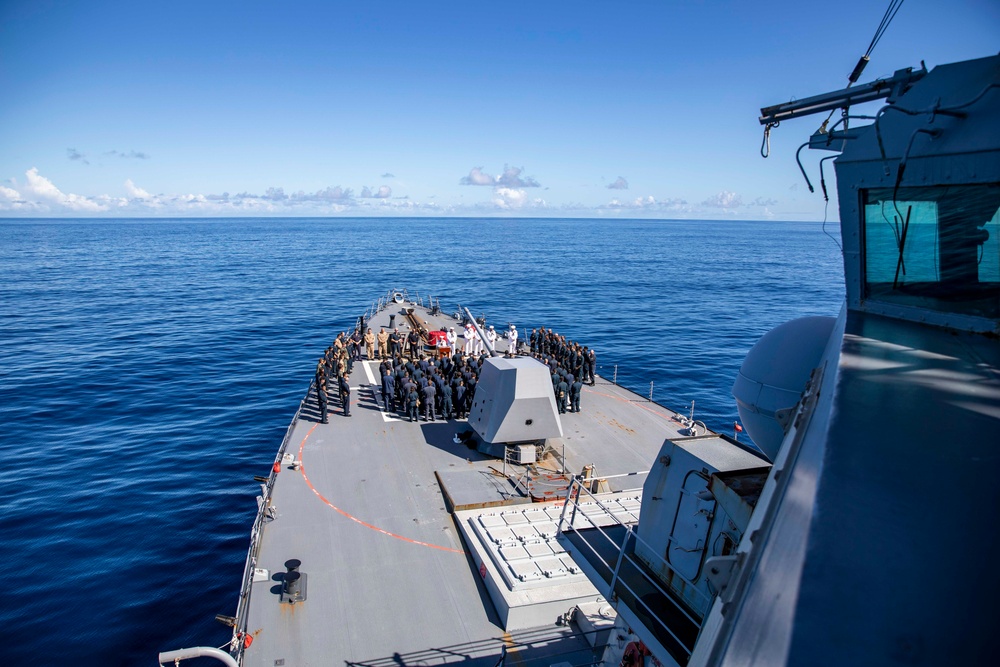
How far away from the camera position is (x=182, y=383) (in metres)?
31.0

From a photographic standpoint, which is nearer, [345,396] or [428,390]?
[428,390]

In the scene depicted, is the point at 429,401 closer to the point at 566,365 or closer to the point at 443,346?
the point at 566,365

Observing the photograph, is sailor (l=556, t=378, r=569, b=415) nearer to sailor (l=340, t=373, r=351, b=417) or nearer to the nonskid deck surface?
the nonskid deck surface

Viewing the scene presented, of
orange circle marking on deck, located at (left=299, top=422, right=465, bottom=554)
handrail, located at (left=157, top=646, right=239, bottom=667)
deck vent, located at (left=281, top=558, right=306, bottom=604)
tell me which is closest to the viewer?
handrail, located at (left=157, top=646, right=239, bottom=667)

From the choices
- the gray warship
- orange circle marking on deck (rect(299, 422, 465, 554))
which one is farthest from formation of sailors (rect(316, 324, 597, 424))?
orange circle marking on deck (rect(299, 422, 465, 554))

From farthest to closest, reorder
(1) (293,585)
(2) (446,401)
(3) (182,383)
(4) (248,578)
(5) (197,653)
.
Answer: (3) (182,383) → (2) (446,401) → (4) (248,578) → (1) (293,585) → (5) (197,653)

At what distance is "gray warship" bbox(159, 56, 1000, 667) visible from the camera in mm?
2076

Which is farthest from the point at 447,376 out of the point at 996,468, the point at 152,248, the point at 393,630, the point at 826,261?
the point at 152,248

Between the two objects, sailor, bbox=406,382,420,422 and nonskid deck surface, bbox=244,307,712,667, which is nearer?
nonskid deck surface, bbox=244,307,712,667

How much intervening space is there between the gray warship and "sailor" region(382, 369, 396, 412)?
7.72ft

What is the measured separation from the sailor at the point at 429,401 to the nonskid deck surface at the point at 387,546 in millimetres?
271

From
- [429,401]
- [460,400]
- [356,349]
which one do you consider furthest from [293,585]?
[356,349]

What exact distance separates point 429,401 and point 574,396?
424cm

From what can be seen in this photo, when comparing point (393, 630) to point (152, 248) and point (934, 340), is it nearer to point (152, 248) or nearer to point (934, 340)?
point (934, 340)
